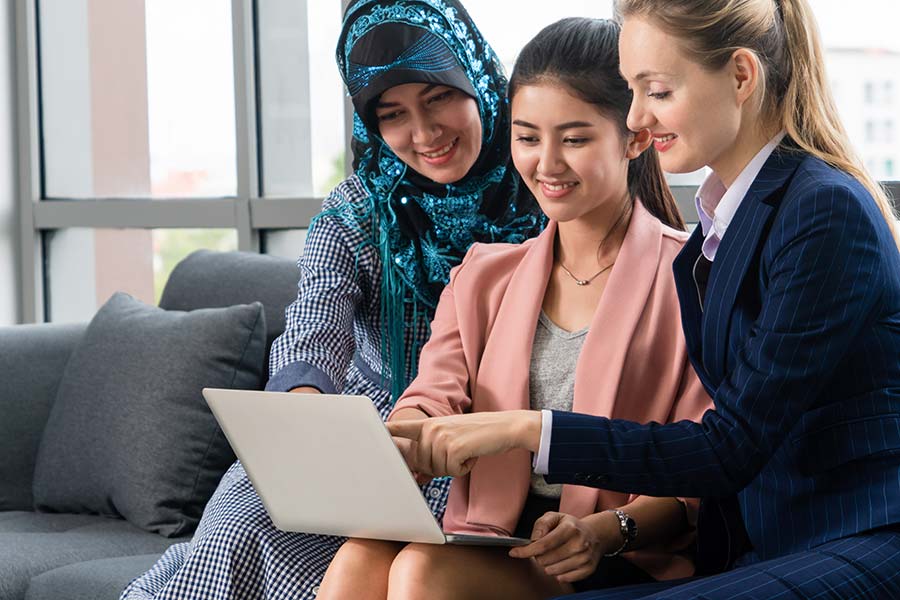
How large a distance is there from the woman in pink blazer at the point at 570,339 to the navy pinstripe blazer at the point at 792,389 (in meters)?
0.18

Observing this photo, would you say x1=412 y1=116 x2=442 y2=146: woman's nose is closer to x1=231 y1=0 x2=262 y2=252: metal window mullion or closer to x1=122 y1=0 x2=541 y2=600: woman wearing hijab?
x1=122 y1=0 x2=541 y2=600: woman wearing hijab

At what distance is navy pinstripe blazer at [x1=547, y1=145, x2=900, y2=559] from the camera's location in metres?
1.39

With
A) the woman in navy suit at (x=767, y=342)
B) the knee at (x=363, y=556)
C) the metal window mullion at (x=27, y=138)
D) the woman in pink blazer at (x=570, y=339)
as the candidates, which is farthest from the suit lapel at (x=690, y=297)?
the metal window mullion at (x=27, y=138)

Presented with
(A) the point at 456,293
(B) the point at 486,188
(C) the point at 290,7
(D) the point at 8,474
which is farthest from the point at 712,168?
(C) the point at 290,7

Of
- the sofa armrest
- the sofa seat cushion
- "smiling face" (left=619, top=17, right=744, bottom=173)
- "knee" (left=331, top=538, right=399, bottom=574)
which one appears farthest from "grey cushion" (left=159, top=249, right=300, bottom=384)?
"smiling face" (left=619, top=17, right=744, bottom=173)

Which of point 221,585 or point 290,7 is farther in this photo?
point 290,7

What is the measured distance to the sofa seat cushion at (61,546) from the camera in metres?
2.37

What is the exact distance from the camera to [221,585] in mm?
1863

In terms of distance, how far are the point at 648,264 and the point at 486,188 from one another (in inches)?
19.0

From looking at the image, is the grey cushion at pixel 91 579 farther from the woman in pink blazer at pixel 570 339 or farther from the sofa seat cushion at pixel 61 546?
the woman in pink blazer at pixel 570 339

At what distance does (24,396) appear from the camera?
289 cm

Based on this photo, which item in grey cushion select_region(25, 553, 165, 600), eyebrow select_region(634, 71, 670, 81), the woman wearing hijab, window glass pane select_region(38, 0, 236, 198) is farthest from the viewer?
window glass pane select_region(38, 0, 236, 198)

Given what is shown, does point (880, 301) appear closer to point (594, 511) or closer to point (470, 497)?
point (594, 511)

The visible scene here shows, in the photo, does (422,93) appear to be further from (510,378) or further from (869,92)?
(869,92)
